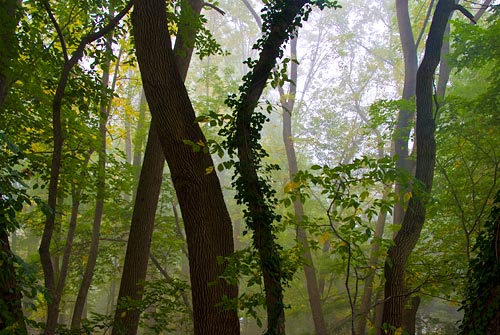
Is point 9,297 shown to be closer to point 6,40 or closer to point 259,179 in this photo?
point 259,179

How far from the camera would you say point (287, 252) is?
3398 mm

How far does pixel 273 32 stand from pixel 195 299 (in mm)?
2160

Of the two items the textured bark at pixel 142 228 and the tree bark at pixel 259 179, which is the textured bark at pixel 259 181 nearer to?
the tree bark at pixel 259 179

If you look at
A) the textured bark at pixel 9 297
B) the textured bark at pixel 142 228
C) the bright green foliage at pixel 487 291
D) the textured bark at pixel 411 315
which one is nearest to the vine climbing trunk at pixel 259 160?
the bright green foliage at pixel 487 291

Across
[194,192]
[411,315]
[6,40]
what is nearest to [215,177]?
[194,192]

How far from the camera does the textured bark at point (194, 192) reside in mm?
2852

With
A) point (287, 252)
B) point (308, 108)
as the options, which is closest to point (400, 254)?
point (287, 252)

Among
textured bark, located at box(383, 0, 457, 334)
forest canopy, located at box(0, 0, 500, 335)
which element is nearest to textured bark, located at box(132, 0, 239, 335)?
forest canopy, located at box(0, 0, 500, 335)

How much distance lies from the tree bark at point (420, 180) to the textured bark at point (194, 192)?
5.26 ft

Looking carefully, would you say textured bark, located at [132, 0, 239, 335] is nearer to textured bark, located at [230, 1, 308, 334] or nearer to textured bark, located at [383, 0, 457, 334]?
textured bark, located at [230, 1, 308, 334]

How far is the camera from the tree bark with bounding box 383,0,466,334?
12.6 ft

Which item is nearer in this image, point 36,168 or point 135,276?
point 135,276

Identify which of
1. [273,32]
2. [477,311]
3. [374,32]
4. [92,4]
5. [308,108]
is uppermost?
[374,32]

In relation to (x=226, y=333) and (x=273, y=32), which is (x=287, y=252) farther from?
(x=273, y=32)
